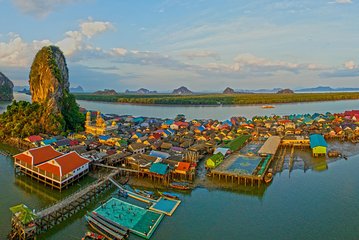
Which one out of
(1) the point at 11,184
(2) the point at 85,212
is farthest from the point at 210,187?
(1) the point at 11,184

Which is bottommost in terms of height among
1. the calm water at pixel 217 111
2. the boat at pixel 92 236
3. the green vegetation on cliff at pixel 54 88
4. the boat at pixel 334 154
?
the boat at pixel 92 236

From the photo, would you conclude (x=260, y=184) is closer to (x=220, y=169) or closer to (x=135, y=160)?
(x=220, y=169)

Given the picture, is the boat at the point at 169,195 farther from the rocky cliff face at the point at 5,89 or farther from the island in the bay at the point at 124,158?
the rocky cliff face at the point at 5,89

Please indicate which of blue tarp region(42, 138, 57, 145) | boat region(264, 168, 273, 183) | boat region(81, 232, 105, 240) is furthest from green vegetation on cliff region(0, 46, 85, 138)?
boat region(264, 168, 273, 183)

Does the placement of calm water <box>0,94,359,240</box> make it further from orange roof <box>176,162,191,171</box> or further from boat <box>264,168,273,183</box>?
orange roof <box>176,162,191,171</box>

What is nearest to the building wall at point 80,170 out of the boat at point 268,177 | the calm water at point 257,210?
the calm water at point 257,210

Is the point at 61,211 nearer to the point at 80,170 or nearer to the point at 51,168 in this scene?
the point at 51,168
